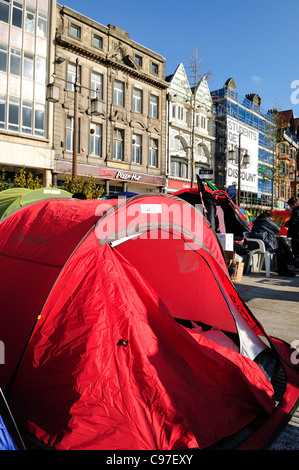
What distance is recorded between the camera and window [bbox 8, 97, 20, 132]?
17.7 meters

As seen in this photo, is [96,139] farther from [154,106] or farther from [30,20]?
[30,20]

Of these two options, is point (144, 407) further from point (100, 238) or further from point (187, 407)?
point (100, 238)

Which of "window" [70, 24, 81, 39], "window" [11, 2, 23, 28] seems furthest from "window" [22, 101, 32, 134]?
"window" [70, 24, 81, 39]

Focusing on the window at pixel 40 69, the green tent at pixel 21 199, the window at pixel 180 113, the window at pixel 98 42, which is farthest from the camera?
the window at pixel 180 113

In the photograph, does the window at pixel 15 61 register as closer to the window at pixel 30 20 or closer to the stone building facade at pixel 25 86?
the stone building facade at pixel 25 86

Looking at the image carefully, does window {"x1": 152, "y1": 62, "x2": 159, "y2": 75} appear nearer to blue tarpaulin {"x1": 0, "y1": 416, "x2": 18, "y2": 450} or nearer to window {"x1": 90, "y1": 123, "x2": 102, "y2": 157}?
window {"x1": 90, "y1": 123, "x2": 102, "y2": 157}

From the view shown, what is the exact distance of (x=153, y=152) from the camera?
2511 centimetres

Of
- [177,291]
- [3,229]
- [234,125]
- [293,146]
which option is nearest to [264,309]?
[177,291]

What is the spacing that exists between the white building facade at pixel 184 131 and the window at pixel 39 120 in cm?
1009

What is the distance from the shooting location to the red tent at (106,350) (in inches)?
98.7

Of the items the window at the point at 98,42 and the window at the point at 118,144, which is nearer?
the window at the point at 98,42

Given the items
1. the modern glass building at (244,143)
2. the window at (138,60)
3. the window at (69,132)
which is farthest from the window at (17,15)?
the modern glass building at (244,143)

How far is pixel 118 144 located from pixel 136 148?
1.60 meters

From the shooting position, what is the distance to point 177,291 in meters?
4.88
